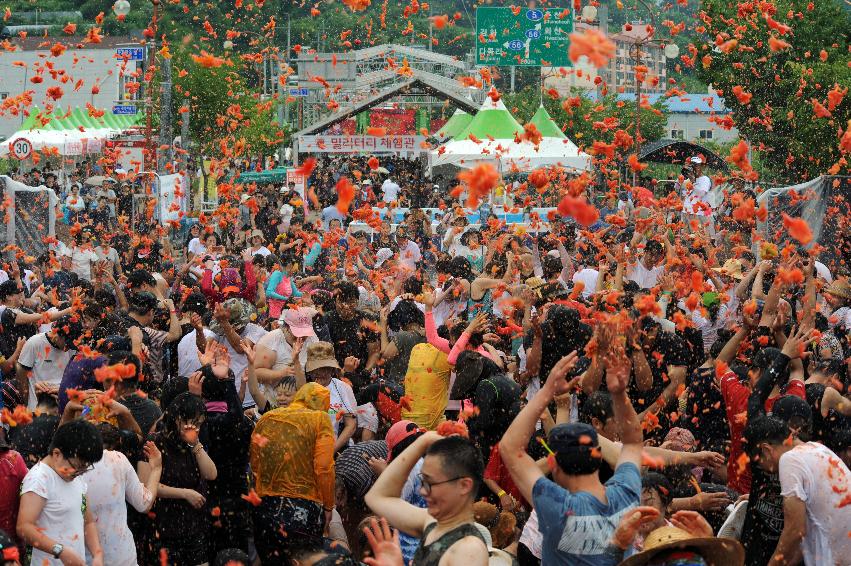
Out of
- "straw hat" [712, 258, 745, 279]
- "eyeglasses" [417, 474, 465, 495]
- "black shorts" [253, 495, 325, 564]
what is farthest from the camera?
"straw hat" [712, 258, 745, 279]

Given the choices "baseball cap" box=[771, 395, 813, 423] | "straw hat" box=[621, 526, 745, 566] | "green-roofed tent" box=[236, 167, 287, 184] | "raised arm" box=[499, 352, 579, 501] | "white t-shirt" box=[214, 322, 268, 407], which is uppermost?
"raised arm" box=[499, 352, 579, 501]

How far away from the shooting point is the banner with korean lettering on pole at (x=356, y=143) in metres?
39.0

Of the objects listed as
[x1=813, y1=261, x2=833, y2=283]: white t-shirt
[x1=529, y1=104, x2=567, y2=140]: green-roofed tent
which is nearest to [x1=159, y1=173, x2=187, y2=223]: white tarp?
[x1=529, y1=104, x2=567, y2=140]: green-roofed tent

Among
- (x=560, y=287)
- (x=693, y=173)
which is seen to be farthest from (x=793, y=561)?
(x=693, y=173)

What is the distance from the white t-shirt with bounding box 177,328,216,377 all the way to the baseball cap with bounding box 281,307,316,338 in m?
0.61

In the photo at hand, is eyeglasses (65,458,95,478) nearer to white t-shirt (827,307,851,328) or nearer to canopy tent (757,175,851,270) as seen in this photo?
white t-shirt (827,307,851,328)

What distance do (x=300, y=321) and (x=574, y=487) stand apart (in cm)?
→ 528

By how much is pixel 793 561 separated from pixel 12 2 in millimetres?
82215

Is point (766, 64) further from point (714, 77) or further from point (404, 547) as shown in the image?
point (404, 547)

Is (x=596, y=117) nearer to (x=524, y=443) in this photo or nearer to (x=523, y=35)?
(x=523, y=35)

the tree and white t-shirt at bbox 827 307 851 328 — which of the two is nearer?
white t-shirt at bbox 827 307 851 328

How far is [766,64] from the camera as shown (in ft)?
86.0

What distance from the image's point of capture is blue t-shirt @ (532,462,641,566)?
470 cm

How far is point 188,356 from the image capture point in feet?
31.2
